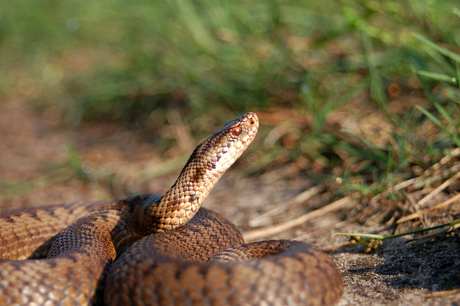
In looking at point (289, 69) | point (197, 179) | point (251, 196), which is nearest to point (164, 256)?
point (197, 179)

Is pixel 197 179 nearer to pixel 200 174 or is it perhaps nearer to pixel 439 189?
pixel 200 174

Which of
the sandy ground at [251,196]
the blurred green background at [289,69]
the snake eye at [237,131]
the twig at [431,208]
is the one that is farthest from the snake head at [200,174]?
the twig at [431,208]

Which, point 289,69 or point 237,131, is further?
point 289,69

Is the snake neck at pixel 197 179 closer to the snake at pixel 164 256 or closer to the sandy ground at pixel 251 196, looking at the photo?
the snake at pixel 164 256

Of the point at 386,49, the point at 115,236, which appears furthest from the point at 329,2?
the point at 115,236

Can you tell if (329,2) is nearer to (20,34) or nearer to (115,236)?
(115,236)

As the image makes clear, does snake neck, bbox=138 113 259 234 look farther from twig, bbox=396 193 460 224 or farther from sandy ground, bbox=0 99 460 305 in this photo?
twig, bbox=396 193 460 224
